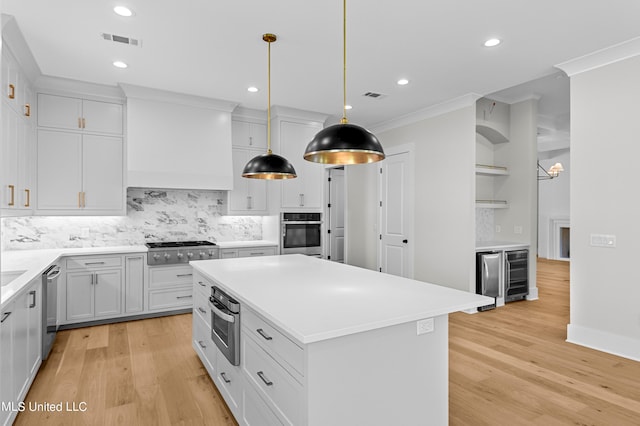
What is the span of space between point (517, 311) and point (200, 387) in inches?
159

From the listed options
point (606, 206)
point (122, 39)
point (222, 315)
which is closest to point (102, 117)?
point (122, 39)

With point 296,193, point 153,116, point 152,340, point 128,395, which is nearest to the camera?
point 128,395

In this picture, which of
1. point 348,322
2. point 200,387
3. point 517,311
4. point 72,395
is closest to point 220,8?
point 348,322

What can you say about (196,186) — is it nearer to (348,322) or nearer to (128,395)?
(128,395)

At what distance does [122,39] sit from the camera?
3.17 m

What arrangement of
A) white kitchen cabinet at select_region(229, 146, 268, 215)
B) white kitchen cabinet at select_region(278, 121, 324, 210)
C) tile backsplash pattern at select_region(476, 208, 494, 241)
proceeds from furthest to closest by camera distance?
tile backsplash pattern at select_region(476, 208, 494, 241)
white kitchen cabinet at select_region(278, 121, 324, 210)
white kitchen cabinet at select_region(229, 146, 268, 215)

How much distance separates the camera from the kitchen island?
155 centimetres

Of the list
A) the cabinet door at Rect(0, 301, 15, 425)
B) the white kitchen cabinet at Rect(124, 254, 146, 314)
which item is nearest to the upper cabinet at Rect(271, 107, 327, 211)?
the white kitchen cabinet at Rect(124, 254, 146, 314)

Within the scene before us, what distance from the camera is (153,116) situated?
4535 millimetres

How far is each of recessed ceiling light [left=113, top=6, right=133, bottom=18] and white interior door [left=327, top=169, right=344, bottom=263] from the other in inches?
197

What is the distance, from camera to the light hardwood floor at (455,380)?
240cm

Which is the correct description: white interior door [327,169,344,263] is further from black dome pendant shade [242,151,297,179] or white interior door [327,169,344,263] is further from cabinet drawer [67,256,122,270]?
black dome pendant shade [242,151,297,179]

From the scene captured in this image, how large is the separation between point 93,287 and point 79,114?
2.03m

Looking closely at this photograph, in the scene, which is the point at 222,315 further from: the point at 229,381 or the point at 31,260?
the point at 31,260
